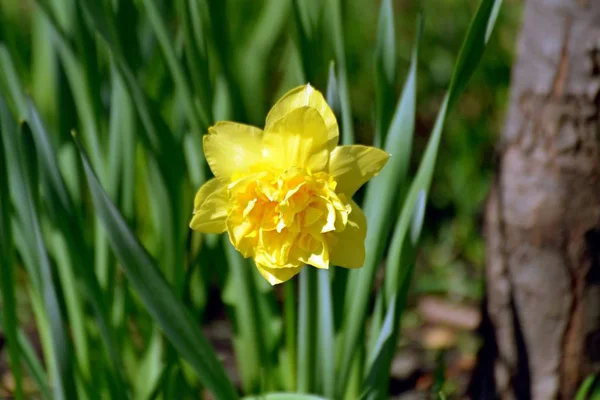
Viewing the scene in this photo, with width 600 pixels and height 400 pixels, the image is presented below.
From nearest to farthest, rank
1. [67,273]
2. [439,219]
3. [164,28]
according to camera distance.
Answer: [164,28] < [67,273] < [439,219]

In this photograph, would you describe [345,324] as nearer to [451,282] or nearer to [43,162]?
[43,162]

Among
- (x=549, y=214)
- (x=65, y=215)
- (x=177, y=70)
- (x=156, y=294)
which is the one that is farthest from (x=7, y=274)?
(x=549, y=214)

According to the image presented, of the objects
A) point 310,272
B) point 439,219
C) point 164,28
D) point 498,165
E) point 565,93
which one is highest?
point 164,28

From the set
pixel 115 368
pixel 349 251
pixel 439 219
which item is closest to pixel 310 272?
pixel 349 251

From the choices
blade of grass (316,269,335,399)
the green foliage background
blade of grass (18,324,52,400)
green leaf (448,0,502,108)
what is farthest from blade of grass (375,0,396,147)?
blade of grass (18,324,52,400)

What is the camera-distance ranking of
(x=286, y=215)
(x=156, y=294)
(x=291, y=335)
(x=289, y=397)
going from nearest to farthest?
(x=286, y=215), (x=156, y=294), (x=289, y=397), (x=291, y=335)

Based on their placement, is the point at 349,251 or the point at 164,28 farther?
the point at 164,28

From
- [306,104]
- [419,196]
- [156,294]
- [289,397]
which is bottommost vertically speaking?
[289,397]

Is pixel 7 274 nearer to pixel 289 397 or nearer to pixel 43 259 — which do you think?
pixel 43 259
